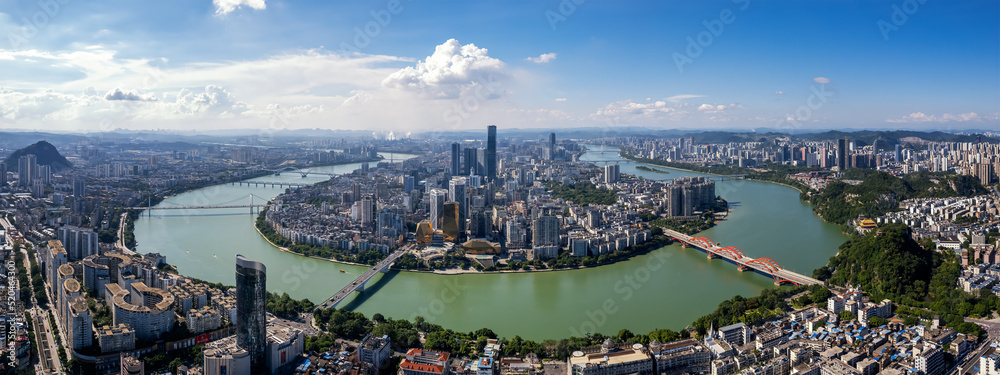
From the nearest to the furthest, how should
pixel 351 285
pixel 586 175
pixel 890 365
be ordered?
pixel 890 365, pixel 351 285, pixel 586 175

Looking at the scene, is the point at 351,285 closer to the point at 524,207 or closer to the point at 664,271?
the point at 664,271

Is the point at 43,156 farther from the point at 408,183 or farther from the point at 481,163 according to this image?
the point at 481,163

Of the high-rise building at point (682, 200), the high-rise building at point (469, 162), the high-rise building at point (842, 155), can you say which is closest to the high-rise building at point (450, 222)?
the high-rise building at point (682, 200)

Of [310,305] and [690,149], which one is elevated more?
[690,149]

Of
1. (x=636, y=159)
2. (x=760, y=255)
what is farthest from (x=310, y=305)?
(x=636, y=159)

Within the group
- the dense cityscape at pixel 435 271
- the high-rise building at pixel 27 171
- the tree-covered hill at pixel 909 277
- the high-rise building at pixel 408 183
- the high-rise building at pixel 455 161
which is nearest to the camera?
the dense cityscape at pixel 435 271

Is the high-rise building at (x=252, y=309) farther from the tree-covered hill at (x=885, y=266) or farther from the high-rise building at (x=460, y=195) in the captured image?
the high-rise building at (x=460, y=195)

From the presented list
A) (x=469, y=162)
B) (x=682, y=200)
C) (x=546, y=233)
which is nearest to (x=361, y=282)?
(x=546, y=233)
